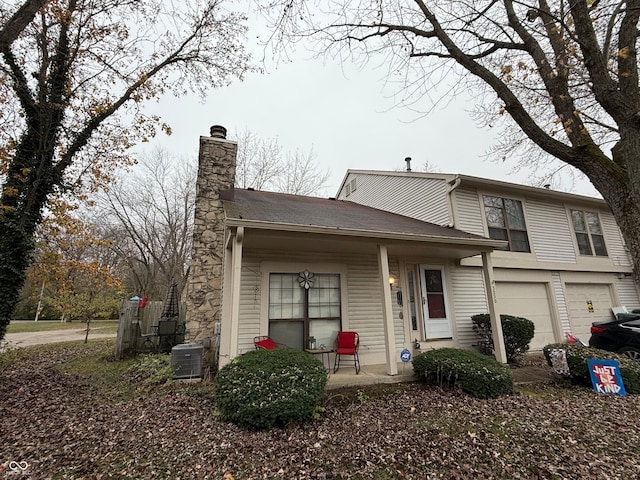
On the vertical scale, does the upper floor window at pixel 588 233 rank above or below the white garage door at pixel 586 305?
above

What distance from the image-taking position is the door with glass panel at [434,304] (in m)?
6.96

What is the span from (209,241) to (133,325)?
382 centimetres

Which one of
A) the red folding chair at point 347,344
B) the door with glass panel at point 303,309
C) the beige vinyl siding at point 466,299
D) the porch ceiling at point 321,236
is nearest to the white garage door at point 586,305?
the beige vinyl siding at point 466,299

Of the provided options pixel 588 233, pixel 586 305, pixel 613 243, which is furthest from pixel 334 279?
pixel 613 243

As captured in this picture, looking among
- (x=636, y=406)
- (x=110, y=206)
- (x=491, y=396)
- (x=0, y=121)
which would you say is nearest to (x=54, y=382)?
(x=0, y=121)

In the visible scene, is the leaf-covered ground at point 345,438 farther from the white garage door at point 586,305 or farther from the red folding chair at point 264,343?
the white garage door at point 586,305

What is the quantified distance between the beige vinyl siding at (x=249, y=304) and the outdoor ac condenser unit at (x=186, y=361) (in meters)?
0.78

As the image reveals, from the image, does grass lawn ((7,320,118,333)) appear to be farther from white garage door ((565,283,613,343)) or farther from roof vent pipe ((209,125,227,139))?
white garage door ((565,283,613,343))

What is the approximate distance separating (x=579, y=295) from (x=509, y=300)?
3.04m

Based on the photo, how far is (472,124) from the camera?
22.2 ft

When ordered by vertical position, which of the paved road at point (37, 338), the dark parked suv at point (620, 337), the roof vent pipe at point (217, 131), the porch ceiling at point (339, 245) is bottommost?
the paved road at point (37, 338)

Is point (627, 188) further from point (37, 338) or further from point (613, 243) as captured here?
point (37, 338)

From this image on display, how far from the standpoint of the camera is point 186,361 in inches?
208

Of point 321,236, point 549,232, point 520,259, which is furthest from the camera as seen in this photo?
point 549,232
